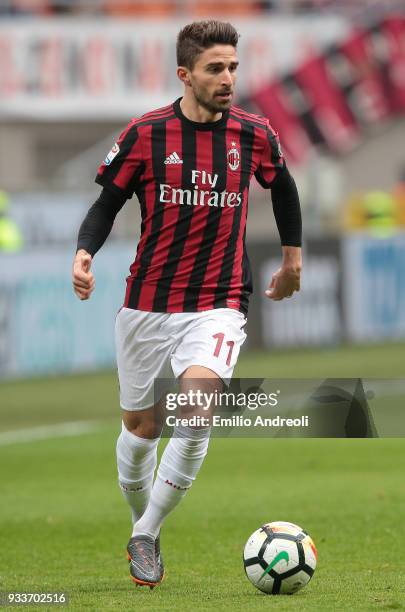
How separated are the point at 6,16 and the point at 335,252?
1266 centimetres

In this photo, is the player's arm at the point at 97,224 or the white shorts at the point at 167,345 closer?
the white shorts at the point at 167,345

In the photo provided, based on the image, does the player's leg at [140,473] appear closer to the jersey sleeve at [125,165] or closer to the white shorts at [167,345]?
Answer: the white shorts at [167,345]

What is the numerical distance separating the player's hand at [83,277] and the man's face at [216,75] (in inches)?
31.2

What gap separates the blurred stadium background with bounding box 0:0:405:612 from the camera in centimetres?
773

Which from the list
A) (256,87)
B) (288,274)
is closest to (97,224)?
(288,274)

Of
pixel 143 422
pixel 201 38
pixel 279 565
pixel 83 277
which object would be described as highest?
pixel 201 38

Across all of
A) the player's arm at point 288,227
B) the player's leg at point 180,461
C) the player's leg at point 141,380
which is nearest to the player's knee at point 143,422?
the player's leg at point 141,380

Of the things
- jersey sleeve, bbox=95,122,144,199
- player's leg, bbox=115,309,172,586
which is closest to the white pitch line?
player's leg, bbox=115,309,172,586

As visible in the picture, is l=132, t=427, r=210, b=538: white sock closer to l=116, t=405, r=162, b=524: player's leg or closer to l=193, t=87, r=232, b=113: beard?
l=116, t=405, r=162, b=524: player's leg

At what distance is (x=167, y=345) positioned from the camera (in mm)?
6449

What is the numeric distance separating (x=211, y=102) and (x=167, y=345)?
99cm

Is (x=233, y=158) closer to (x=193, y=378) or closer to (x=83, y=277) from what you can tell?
(x=83, y=277)

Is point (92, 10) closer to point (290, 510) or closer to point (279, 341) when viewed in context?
point (279, 341)

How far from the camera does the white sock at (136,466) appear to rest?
6562mm
